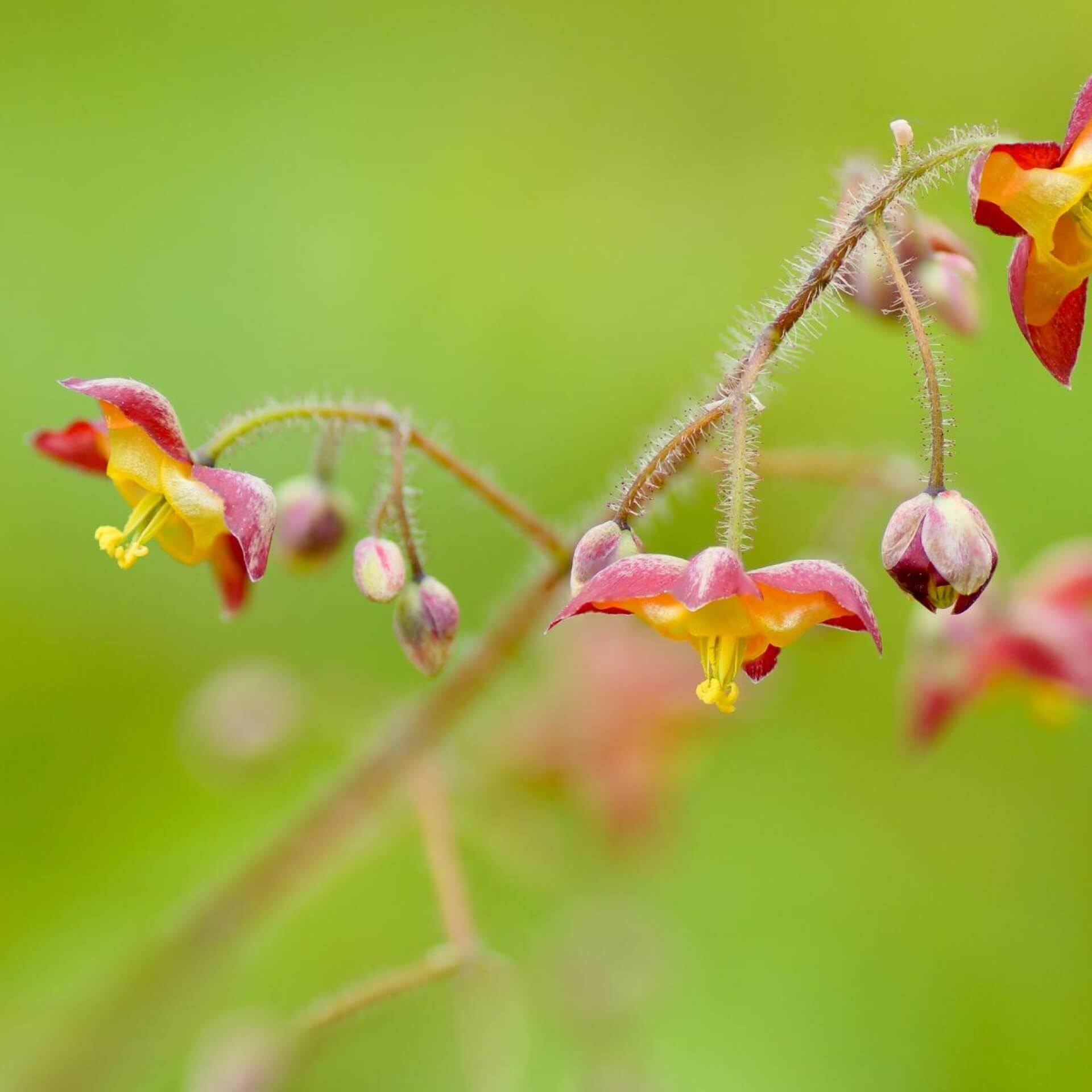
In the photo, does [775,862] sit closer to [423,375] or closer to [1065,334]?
[423,375]

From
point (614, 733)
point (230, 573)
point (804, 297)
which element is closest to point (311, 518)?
point (230, 573)

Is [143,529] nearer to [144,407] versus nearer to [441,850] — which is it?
[144,407]

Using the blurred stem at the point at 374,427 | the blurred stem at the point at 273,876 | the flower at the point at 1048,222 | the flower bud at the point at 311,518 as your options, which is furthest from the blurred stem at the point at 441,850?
the flower at the point at 1048,222

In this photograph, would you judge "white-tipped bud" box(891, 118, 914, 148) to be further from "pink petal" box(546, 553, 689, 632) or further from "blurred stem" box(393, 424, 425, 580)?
"blurred stem" box(393, 424, 425, 580)

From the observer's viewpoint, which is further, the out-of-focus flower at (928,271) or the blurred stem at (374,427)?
the out-of-focus flower at (928,271)

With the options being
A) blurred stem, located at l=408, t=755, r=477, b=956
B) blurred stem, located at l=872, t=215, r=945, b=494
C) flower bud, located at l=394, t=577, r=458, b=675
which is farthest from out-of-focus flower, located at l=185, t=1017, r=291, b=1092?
blurred stem, located at l=872, t=215, r=945, b=494

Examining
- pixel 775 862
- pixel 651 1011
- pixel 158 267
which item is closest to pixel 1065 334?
pixel 651 1011

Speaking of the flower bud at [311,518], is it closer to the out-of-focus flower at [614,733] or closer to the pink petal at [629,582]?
the pink petal at [629,582]
